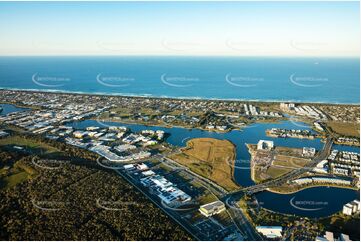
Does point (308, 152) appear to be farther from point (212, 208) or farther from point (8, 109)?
point (8, 109)

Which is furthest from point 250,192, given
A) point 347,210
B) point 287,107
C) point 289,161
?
point 287,107

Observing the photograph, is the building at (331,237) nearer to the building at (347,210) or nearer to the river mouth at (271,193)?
the river mouth at (271,193)

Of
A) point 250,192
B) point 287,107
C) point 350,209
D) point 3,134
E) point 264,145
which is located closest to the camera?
point 350,209

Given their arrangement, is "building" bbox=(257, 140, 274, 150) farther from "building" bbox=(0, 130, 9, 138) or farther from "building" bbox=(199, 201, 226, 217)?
"building" bbox=(0, 130, 9, 138)

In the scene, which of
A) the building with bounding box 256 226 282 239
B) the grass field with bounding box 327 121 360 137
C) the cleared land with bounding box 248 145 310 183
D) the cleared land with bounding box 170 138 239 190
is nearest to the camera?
the building with bounding box 256 226 282 239

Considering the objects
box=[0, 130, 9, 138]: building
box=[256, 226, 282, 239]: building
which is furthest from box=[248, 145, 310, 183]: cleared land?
box=[0, 130, 9, 138]: building

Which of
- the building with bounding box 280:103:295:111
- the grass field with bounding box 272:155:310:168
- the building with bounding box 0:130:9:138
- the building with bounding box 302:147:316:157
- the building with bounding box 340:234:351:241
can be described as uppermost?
the building with bounding box 280:103:295:111

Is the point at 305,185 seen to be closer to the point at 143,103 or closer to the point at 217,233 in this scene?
the point at 217,233
